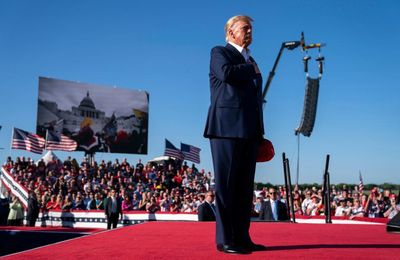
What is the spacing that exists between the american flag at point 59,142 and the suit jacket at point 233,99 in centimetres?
2665

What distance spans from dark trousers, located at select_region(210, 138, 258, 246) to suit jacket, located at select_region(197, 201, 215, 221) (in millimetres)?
6134

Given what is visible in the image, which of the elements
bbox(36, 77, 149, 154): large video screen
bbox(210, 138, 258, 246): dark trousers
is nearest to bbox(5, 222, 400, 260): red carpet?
bbox(210, 138, 258, 246): dark trousers

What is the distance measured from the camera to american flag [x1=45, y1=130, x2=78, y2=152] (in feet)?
92.6

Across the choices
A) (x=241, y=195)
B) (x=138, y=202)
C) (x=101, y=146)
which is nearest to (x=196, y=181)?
(x=138, y=202)

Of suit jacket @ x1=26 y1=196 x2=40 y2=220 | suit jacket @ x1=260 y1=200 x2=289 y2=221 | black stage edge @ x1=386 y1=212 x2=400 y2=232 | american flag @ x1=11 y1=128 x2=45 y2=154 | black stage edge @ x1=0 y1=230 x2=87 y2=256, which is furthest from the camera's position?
american flag @ x1=11 y1=128 x2=45 y2=154

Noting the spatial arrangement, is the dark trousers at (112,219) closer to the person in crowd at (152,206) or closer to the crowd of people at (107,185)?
the crowd of people at (107,185)

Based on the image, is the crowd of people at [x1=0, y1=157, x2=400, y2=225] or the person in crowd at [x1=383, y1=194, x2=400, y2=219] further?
the crowd of people at [x1=0, y1=157, x2=400, y2=225]

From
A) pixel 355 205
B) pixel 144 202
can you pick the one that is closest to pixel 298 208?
pixel 355 205

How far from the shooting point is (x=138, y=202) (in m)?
18.7

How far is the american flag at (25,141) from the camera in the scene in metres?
26.0

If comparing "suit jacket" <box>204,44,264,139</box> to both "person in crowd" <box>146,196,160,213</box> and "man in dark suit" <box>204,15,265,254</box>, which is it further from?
"person in crowd" <box>146,196,160,213</box>

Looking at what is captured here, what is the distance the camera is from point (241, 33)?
10.3ft

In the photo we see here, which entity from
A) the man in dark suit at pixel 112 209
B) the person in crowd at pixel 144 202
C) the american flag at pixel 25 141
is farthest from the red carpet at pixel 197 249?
the american flag at pixel 25 141

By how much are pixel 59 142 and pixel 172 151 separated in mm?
7676
